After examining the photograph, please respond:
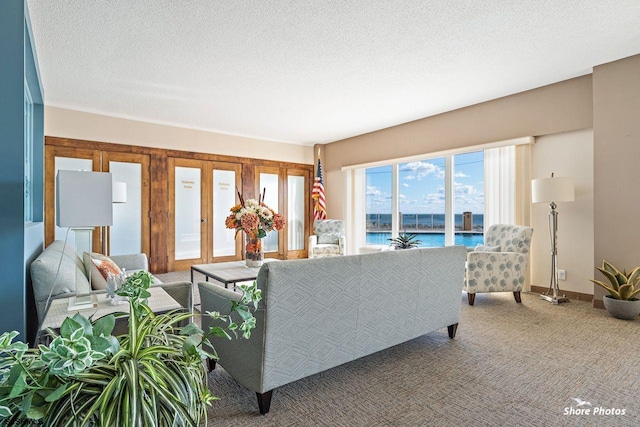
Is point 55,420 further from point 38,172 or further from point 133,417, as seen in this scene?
point 38,172

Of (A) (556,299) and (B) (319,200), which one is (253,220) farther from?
(B) (319,200)

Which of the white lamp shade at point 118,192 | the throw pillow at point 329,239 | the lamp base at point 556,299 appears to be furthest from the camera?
the throw pillow at point 329,239

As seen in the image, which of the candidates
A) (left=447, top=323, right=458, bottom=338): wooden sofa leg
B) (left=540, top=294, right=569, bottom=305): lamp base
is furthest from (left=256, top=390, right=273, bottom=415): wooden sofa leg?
(left=540, top=294, right=569, bottom=305): lamp base

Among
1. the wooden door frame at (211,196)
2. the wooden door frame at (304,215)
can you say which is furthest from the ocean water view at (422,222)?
the wooden door frame at (211,196)

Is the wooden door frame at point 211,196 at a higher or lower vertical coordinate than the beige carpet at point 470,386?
higher

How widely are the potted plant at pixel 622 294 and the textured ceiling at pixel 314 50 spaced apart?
89.3 inches

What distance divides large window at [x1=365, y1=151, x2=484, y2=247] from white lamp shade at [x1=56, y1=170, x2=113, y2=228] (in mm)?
4175

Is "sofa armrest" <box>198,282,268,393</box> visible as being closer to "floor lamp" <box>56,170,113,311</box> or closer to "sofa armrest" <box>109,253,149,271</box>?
"floor lamp" <box>56,170,113,311</box>

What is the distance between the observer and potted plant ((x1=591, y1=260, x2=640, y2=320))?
130 inches

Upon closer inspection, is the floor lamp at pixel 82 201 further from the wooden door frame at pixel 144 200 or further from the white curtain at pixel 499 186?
the white curtain at pixel 499 186

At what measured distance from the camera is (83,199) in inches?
71.4

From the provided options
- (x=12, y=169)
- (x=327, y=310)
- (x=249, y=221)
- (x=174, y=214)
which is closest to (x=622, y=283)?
(x=327, y=310)

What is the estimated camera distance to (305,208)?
7.80 m

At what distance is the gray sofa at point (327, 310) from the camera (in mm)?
1775
